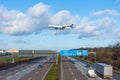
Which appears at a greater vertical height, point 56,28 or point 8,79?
point 56,28

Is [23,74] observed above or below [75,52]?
below

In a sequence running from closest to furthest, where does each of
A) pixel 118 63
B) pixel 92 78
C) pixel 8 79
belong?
1. pixel 8 79
2. pixel 92 78
3. pixel 118 63

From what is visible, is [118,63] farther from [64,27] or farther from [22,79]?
[22,79]

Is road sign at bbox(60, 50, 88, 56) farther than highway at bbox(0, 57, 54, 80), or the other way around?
road sign at bbox(60, 50, 88, 56)

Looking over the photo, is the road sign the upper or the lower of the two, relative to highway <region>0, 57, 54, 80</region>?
upper

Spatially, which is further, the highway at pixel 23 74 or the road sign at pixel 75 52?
the road sign at pixel 75 52

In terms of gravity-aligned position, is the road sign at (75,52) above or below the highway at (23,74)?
above

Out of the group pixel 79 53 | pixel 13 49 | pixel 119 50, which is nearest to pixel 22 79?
pixel 79 53

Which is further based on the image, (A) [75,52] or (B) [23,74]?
(A) [75,52]

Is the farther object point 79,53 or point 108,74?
point 79,53

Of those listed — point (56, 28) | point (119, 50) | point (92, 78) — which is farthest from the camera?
point (119, 50)
